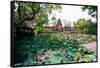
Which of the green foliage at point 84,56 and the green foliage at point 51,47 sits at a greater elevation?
the green foliage at point 51,47

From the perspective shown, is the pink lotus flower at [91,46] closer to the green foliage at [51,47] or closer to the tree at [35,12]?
the green foliage at [51,47]

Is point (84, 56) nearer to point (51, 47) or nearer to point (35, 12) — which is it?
point (51, 47)

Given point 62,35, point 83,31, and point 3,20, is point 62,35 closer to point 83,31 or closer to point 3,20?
point 83,31

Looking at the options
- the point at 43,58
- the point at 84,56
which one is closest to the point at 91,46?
the point at 84,56

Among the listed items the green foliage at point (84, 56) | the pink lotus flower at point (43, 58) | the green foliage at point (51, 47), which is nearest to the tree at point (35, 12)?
the green foliage at point (51, 47)

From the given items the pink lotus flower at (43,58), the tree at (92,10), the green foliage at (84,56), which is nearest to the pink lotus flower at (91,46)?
the green foliage at (84,56)

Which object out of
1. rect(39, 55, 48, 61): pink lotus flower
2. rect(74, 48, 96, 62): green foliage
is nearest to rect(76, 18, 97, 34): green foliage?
rect(74, 48, 96, 62): green foliage

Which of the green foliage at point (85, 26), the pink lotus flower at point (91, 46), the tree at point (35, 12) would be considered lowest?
the pink lotus flower at point (91, 46)

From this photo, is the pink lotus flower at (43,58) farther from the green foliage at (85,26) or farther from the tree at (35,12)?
the green foliage at (85,26)

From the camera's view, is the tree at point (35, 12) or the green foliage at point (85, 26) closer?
the tree at point (35, 12)

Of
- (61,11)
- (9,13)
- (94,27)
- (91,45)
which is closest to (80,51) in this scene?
(91,45)

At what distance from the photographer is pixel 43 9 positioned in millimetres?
2174

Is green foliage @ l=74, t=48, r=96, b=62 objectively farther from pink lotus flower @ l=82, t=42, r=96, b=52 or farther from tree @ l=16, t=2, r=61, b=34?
tree @ l=16, t=2, r=61, b=34

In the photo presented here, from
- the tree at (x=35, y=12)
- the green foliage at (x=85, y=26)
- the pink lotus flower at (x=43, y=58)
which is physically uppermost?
the tree at (x=35, y=12)
